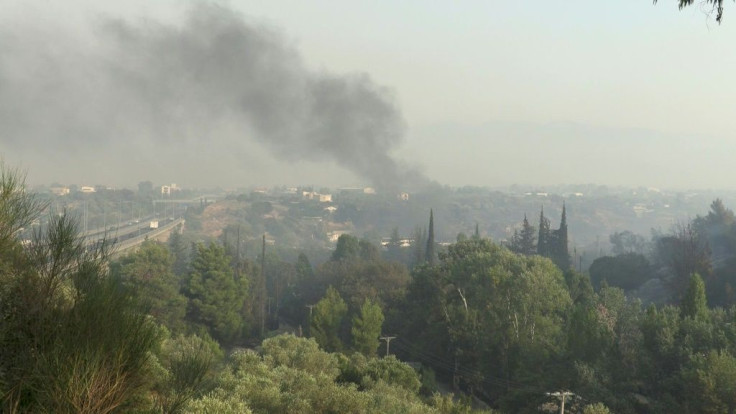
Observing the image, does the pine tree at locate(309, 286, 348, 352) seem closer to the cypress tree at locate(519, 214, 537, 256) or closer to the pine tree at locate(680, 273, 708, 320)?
the pine tree at locate(680, 273, 708, 320)

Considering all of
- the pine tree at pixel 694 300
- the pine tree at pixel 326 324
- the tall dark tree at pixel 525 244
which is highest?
the pine tree at pixel 694 300

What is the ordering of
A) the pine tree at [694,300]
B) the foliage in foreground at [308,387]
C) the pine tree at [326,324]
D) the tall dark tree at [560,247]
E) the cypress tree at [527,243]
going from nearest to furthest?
the foliage in foreground at [308,387], the pine tree at [694,300], the pine tree at [326,324], the tall dark tree at [560,247], the cypress tree at [527,243]

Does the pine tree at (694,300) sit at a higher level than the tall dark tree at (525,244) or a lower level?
higher

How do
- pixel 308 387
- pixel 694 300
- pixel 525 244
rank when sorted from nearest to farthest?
pixel 308 387
pixel 694 300
pixel 525 244

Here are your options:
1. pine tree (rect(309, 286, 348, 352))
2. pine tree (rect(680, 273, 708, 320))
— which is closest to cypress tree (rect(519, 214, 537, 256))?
pine tree (rect(309, 286, 348, 352))

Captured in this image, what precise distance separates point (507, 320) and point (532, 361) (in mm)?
5408

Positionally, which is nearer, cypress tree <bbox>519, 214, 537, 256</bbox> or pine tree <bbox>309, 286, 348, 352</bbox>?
pine tree <bbox>309, 286, 348, 352</bbox>

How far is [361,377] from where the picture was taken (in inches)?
1139

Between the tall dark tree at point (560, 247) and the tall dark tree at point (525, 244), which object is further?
the tall dark tree at point (525, 244)

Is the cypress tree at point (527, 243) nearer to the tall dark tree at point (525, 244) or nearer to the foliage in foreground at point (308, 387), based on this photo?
the tall dark tree at point (525, 244)

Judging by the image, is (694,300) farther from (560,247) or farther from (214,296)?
(560,247)

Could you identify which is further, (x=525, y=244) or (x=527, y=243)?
(x=525, y=244)

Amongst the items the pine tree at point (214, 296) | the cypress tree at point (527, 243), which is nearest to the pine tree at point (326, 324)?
the pine tree at point (214, 296)

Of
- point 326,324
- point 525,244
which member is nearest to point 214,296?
point 326,324
